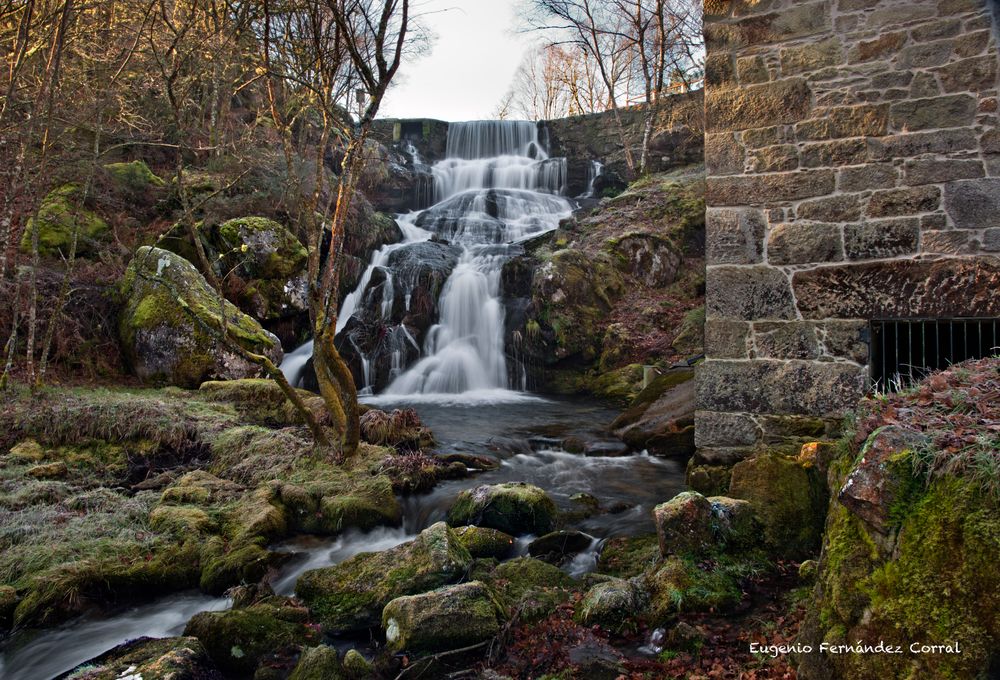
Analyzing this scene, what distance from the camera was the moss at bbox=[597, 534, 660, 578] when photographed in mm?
4266

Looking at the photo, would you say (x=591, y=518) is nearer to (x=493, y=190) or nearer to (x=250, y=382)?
(x=250, y=382)

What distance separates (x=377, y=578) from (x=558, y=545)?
1.53m

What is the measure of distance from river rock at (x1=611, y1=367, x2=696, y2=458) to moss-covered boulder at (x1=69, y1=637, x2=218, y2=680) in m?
5.52

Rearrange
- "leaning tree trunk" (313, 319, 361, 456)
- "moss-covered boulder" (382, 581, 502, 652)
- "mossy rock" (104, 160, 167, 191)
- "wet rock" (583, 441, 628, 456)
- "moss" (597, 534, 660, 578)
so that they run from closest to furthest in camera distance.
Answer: "moss-covered boulder" (382, 581, 502, 652)
"moss" (597, 534, 660, 578)
"leaning tree trunk" (313, 319, 361, 456)
"wet rock" (583, 441, 628, 456)
"mossy rock" (104, 160, 167, 191)

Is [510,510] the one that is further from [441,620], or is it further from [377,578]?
[441,620]

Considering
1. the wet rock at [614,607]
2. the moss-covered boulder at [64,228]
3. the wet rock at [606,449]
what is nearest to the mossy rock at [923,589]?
the wet rock at [614,607]

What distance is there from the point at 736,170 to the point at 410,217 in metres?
16.0

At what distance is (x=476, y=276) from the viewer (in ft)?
47.9

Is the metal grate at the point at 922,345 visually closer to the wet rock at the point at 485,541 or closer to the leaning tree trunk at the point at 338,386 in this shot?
the wet rock at the point at 485,541

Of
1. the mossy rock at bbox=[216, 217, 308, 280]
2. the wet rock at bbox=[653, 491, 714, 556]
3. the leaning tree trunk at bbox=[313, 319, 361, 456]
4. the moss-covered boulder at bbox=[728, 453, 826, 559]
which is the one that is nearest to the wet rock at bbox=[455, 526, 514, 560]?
the wet rock at bbox=[653, 491, 714, 556]

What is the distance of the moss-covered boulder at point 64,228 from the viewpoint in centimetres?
1056

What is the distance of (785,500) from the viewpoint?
4094mm

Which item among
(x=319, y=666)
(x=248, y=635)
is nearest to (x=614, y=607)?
(x=319, y=666)

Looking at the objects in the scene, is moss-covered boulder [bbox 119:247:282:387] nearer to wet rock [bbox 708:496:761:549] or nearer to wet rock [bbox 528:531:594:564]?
wet rock [bbox 528:531:594:564]
